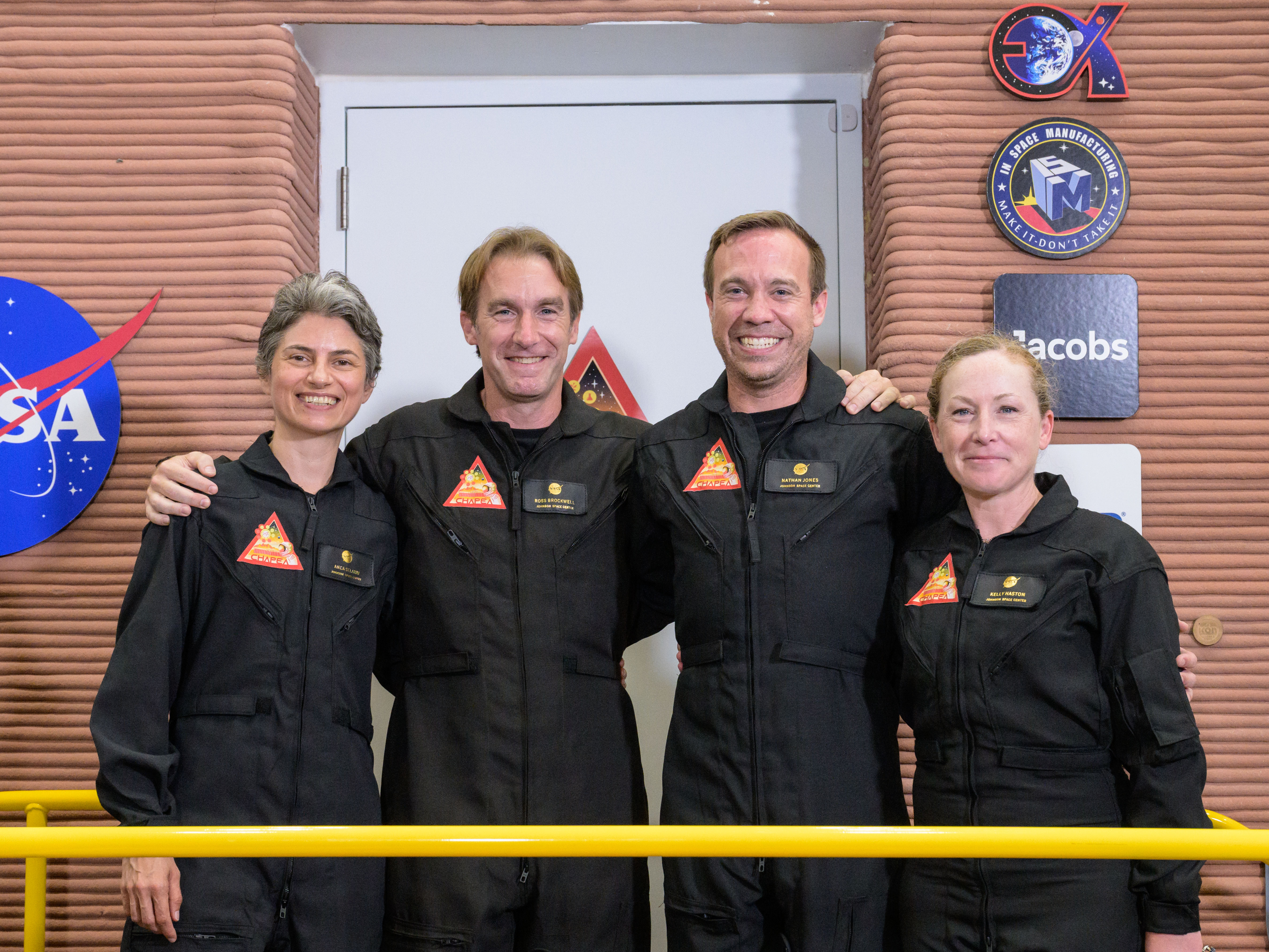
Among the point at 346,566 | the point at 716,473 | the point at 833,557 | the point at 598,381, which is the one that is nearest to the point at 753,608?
the point at 833,557

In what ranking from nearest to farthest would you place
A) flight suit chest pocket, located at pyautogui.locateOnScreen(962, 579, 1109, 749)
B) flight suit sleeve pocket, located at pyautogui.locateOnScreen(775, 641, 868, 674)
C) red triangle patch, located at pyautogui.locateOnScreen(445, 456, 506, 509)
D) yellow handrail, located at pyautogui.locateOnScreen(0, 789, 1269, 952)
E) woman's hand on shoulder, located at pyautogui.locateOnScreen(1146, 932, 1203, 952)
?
1. yellow handrail, located at pyautogui.locateOnScreen(0, 789, 1269, 952)
2. woman's hand on shoulder, located at pyautogui.locateOnScreen(1146, 932, 1203, 952)
3. flight suit chest pocket, located at pyautogui.locateOnScreen(962, 579, 1109, 749)
4. flight suit sleeve pocket, located at pyautogui.locateOnScreen(775, 641, 868, 674)
5. red triangle patch, located at pyautogui.locateOnScreen(445, 456, 506, 509)

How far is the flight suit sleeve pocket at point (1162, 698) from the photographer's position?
1687 mm

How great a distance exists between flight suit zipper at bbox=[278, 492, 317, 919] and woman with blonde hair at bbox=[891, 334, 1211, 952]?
3.71 ft

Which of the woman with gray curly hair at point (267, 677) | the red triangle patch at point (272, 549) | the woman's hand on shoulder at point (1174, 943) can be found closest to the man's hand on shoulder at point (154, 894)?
the woman with gray curly hair at point (267, 677)

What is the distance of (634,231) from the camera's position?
3160mm

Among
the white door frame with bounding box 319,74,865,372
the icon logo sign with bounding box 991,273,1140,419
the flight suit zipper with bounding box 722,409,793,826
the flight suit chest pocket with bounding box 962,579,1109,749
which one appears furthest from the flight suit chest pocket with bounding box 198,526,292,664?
the icon logo sign with bounding box 991,273,1140,419

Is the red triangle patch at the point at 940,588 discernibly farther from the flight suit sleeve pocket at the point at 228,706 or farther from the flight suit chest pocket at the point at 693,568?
the flight suit sleeve pocket at the point at 228,706

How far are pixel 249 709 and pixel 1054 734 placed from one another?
1453mm

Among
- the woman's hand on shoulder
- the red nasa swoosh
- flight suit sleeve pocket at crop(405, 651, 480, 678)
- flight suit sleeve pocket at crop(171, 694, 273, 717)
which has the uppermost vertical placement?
the red nasa swoosh

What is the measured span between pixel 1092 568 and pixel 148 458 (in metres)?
2.41

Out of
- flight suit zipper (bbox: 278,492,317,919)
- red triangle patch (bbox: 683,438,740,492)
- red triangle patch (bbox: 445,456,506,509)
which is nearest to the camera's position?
flight suit zipper (bbox: 278,492,317,919)

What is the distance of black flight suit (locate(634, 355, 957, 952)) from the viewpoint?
1915 mm

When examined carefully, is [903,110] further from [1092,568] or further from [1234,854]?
[1234,854]

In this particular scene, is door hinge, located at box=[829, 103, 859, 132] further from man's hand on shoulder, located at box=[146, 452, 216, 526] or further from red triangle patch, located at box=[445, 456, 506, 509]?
man's hand on shoulder, located at box=[146, 452, 216, 526]
